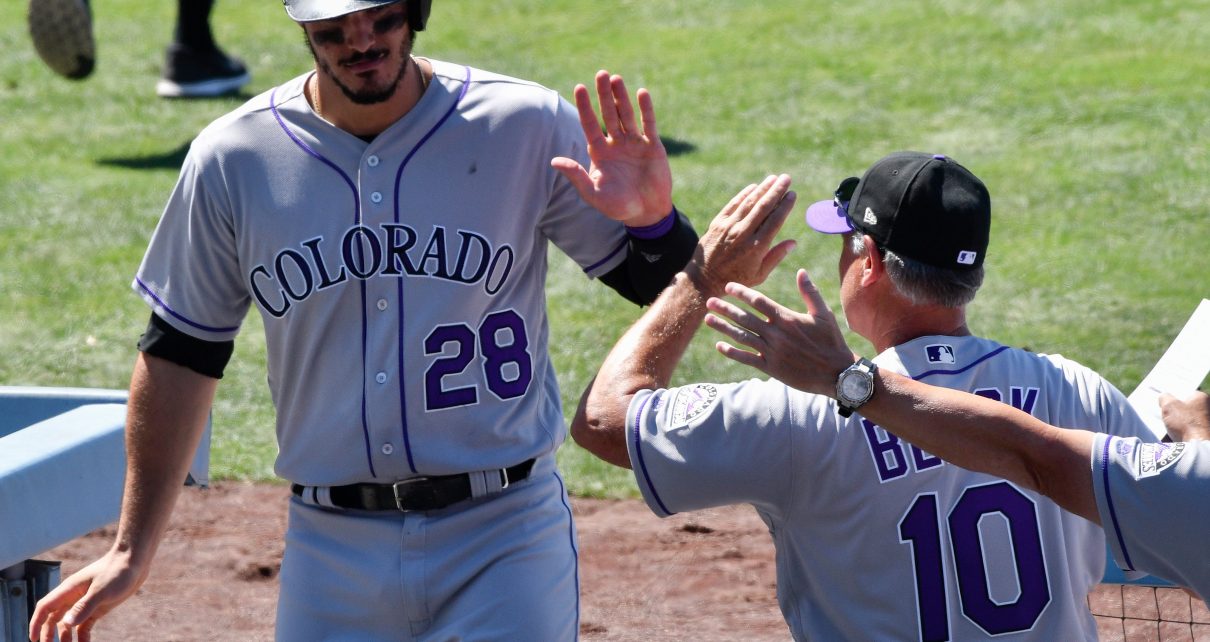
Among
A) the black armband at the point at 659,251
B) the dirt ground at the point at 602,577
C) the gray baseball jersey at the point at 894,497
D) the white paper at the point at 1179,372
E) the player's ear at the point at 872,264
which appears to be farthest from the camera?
the dirt ground at the point at 602,577

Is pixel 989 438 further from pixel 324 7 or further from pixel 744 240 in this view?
pixel 324 7

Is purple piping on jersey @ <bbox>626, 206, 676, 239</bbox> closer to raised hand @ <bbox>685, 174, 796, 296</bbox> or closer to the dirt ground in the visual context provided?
raised hand @ <bbox>685, 174, 796, 296</bbox>

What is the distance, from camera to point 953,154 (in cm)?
862

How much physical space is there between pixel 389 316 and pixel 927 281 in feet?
2.98

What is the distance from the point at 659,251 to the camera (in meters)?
2.64

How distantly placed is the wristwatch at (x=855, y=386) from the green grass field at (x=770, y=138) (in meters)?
3.57

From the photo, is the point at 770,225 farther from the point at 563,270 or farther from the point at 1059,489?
the point at 563,270

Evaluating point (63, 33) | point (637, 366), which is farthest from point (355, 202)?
point (63, 33)

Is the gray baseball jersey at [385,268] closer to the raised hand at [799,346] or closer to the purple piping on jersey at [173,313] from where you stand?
the purple piping on jersey at [173,313]

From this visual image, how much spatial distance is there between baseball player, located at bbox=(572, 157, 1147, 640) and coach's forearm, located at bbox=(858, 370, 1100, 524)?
15 centimetres

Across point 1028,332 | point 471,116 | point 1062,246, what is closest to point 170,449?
point 471,116

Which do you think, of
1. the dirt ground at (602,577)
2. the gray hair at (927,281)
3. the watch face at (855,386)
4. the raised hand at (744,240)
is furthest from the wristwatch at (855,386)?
the dirt ground at (602,577)

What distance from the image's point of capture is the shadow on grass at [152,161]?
9.02m

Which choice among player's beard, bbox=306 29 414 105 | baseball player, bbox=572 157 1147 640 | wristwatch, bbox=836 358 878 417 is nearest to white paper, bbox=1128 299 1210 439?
baseball player, bbox=572 157 1147 640
